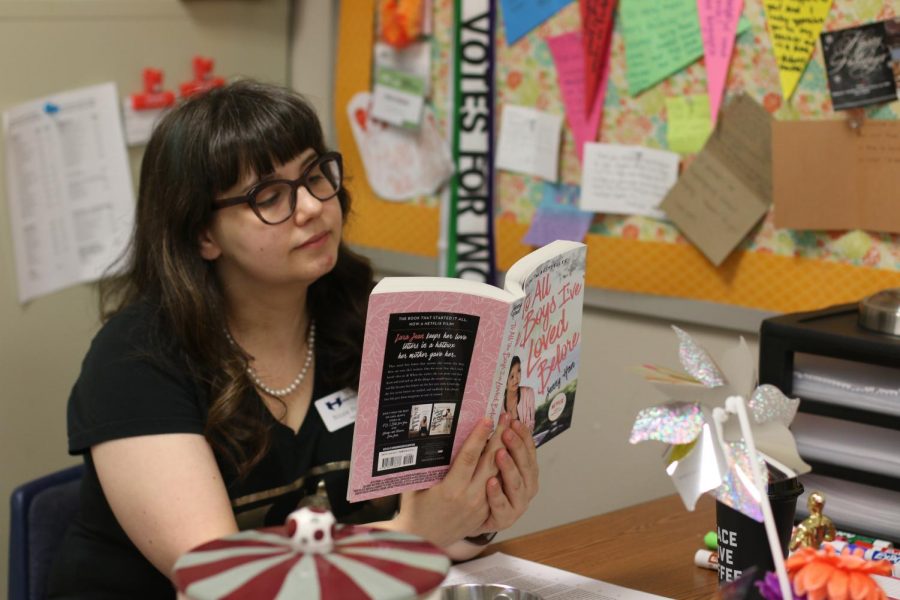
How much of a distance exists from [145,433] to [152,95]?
115cm

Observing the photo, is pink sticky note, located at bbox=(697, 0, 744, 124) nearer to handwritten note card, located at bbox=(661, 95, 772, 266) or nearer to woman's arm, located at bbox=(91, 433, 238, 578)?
handwritten note card, located at bbox=(661, 95, 772, 266)

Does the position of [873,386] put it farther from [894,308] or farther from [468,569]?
[468,569]

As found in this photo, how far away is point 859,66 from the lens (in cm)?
174

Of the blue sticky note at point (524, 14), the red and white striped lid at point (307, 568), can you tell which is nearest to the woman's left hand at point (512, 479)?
the red and white striped lid at point (307, 568)

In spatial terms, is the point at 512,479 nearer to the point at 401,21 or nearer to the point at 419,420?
the point at 419,420

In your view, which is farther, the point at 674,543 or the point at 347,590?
the point at 674,543

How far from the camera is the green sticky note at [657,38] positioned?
1949mm

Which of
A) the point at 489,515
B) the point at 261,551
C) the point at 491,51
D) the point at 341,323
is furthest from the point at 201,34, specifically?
the point at 261,551

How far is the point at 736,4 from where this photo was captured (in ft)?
6.18

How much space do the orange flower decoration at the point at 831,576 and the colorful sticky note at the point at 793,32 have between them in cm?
99

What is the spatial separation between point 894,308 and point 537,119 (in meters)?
0.93

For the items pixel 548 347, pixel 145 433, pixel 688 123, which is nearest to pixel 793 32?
pixel 688 123

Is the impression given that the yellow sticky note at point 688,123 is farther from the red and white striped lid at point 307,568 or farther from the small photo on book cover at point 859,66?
the red and white striped lid at point 307,568

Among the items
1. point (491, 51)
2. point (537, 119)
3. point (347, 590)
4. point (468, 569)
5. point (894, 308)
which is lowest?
point (468, 569)
